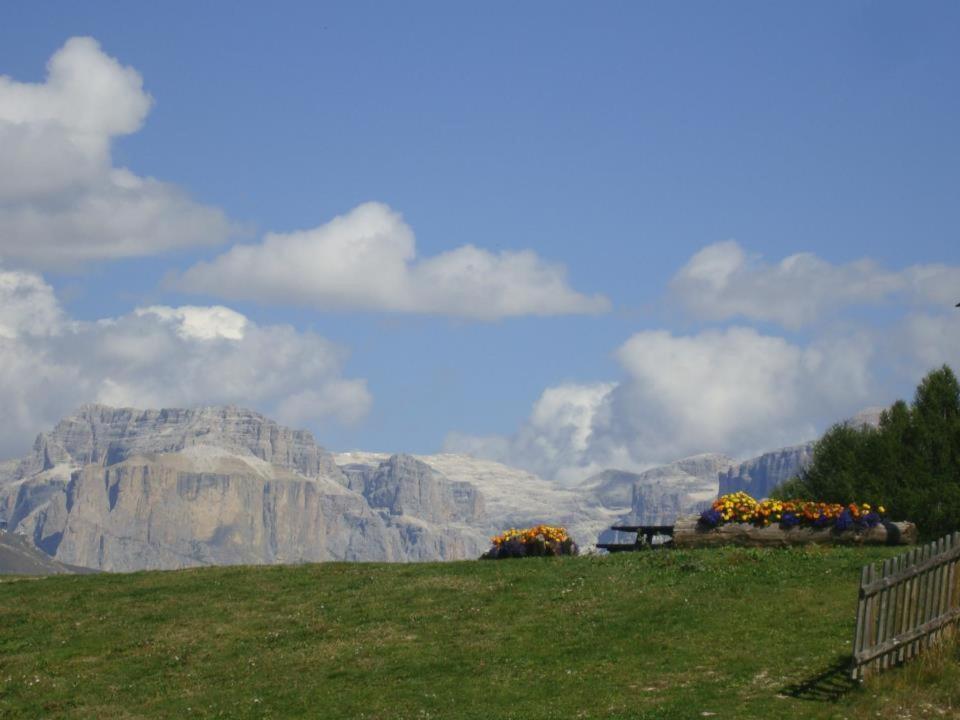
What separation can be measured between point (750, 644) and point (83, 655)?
614 inches

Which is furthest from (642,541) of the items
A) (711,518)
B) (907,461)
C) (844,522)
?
(907,461)

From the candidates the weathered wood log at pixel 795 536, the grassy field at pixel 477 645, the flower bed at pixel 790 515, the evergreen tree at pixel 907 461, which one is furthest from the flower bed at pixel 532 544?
the evergreen tree at pixel 907 461

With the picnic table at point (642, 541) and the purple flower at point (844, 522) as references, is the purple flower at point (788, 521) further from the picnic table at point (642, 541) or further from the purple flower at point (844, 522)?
the picnic table at point (642, 541)

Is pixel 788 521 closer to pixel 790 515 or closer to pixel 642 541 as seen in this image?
pixel 790 515

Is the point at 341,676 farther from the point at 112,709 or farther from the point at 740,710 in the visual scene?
the point at 740,710

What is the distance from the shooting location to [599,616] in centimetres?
3291

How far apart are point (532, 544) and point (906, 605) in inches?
749

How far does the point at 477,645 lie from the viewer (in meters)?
31.4

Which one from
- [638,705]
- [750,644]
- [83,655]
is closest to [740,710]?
[638,705]

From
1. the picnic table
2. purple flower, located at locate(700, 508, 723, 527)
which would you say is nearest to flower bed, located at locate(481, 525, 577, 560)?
the picnic table

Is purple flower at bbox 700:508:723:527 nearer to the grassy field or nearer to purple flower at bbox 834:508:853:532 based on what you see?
the grassy field

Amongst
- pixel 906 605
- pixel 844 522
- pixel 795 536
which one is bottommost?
pixel 906 605

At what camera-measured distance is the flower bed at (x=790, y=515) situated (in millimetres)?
40625

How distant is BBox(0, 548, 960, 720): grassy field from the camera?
26438 mm
